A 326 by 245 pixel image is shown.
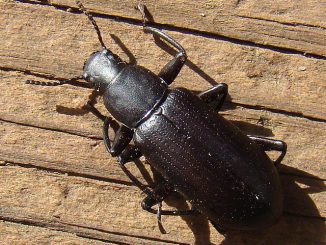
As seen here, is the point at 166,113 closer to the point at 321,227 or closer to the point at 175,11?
the point at 175,11

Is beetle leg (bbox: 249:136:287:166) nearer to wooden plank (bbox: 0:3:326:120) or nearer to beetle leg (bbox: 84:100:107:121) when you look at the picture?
wooden plank (bbox: 0:3:326:120)

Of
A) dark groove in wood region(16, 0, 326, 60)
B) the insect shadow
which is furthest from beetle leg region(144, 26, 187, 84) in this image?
the insect shadow

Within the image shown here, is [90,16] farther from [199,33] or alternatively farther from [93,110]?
[199,33]

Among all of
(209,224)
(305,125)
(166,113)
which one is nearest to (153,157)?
(166,113)

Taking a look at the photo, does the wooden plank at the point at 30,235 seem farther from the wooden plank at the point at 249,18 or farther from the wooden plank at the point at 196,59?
the wooden plank at the point at 249,18

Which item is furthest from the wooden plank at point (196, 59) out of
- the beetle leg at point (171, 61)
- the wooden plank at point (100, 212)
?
the wooden plank at point (100, 212)

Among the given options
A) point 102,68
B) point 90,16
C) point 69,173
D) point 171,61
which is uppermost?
point 90,16

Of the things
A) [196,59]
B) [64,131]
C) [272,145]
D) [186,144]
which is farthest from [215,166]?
[64,131]
